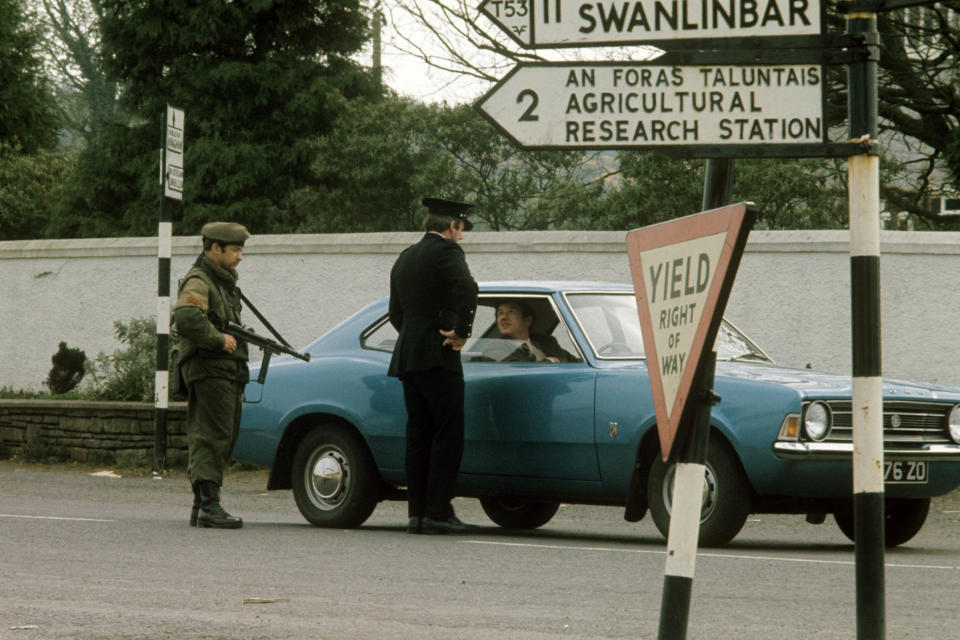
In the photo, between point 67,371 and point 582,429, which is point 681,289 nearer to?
point 582,429

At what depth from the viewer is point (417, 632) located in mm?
5586

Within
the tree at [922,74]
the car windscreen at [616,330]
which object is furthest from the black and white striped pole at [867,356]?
the tree at [922,74]

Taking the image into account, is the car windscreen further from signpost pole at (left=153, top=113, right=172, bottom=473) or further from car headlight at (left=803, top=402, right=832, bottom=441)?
signpost pole at (left=153, top=113, right=172, bottom=473)

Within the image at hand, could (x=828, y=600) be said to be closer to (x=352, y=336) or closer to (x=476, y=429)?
(x=476, y=429)

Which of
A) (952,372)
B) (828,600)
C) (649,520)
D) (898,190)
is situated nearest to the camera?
(828,600)

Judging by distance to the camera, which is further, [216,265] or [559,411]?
[216,265]

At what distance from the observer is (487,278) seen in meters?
16.3

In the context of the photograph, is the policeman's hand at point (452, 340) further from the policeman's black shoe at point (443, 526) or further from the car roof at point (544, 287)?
the policeman's black shoe at point (443, 526)

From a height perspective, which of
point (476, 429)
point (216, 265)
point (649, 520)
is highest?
point (216, 265)

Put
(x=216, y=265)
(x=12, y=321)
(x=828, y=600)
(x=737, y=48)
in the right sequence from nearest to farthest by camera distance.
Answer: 1. (x=737, y=48)
2. (x=828, y=600)
3. (x=216, y=265)
4. (x=12, y=321)

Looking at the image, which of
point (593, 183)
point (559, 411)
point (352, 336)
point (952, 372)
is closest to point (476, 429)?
point (559, 411)

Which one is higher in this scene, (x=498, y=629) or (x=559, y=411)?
(x=559, y=411)

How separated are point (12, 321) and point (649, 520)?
10.8 meters

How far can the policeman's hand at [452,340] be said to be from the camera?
9.26 meters
